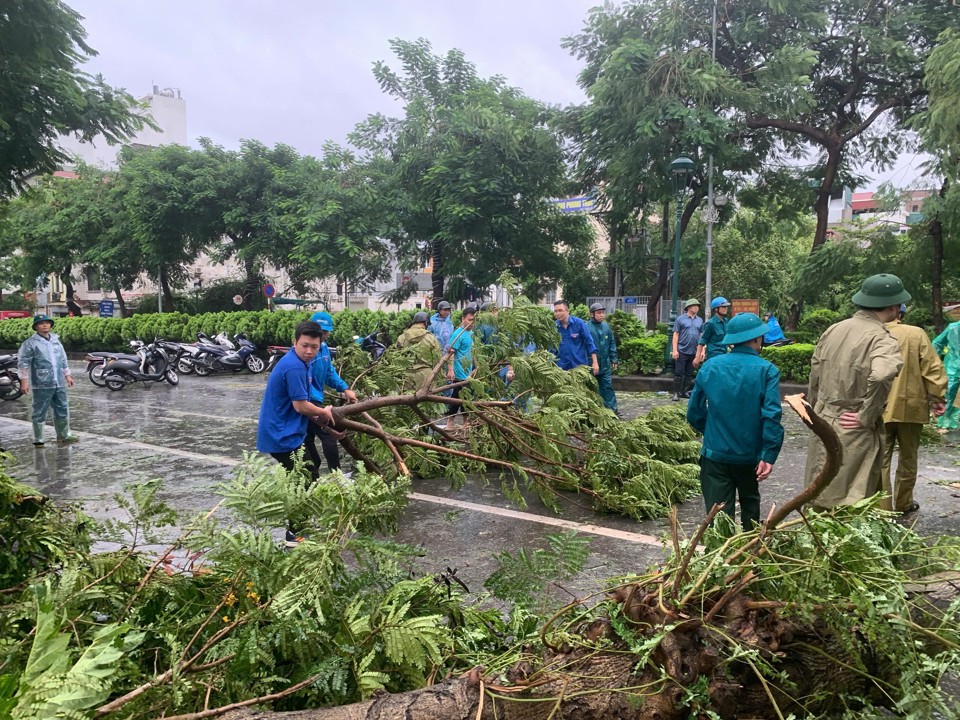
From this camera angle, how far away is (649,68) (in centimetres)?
1953

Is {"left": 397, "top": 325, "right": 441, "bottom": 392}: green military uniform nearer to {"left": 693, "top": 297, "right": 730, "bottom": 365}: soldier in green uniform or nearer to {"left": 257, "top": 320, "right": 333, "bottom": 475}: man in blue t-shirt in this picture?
{"left": 257, "top": 320, "right": 333, "bottom": 475}: man in blue t-shirt

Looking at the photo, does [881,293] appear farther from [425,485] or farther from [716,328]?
[716,328]

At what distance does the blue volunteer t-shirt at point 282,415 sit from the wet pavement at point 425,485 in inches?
28.3

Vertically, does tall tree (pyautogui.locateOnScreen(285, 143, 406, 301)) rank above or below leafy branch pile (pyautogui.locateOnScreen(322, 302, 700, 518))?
above

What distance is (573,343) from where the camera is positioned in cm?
874

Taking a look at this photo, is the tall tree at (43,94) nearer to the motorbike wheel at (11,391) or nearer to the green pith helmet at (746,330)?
the motorbike wheel at (11,391)

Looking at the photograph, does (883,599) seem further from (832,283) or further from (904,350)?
(832,283)

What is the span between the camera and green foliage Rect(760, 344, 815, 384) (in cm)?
1310

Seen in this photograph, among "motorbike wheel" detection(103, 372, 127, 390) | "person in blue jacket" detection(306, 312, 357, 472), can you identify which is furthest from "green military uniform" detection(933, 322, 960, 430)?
"motorbike wheel" detection(103, 372, 127, 390)

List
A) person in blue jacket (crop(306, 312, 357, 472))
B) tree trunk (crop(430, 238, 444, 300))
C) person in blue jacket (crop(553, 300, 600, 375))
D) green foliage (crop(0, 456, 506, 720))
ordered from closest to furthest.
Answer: green foliage (crop(0, 456, 506, 720)), person in blue jacket (crop(306, 312, 357, 472)), person in blue jacket (crop(553, 300, 600, 375)), tree trunk (crop(430, 238, 444, 300))

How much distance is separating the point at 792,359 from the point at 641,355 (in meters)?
3.08

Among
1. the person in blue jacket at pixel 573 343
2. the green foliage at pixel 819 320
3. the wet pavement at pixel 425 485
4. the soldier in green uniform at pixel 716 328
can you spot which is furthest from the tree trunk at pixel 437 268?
the person in blue jacket at pixel 573 343

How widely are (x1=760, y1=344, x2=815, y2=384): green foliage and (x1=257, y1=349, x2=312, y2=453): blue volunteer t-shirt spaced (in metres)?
10.6

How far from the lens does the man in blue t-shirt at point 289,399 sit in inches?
187
